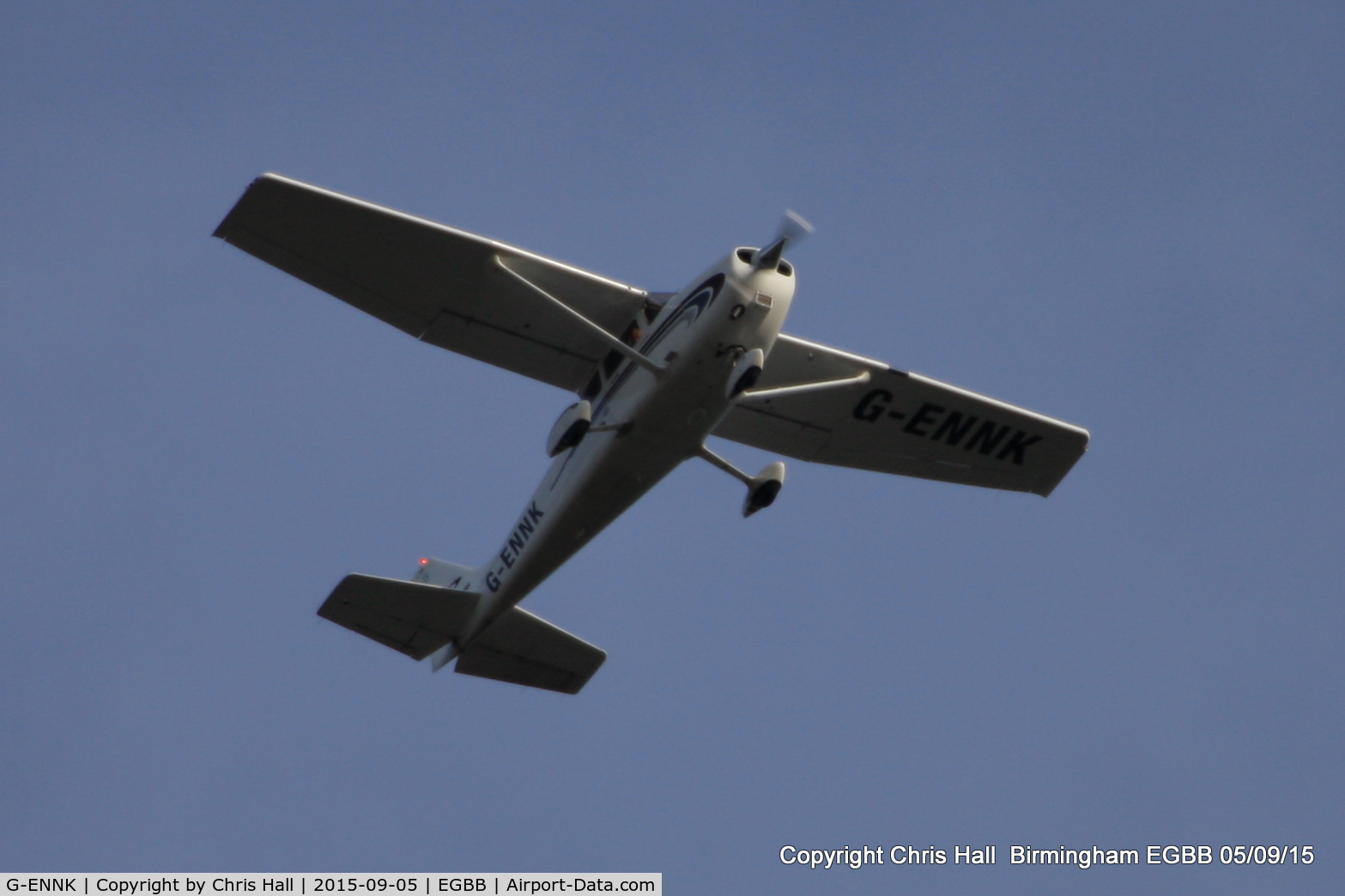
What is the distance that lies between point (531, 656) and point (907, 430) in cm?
547

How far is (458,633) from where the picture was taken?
778 inches

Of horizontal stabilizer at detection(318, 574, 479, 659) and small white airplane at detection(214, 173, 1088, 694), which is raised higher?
small white airplane at detection(214, 173, 1088, 694)

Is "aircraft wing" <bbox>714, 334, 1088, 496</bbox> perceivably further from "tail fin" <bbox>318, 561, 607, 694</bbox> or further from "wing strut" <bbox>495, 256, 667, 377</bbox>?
"tail fin" <bbox>318, 561, 607, 694</bbox>

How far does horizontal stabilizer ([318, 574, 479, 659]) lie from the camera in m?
19.0

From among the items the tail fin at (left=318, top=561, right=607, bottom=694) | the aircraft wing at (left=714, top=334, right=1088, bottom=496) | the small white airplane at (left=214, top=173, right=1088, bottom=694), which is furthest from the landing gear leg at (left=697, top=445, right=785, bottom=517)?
the tail fin at (left=318, top=561, right=607, bottom=694)

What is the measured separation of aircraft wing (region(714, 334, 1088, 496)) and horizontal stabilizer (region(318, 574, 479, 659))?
12.8 ft

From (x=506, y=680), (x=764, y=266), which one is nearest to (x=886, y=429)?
(x=764, y=266)

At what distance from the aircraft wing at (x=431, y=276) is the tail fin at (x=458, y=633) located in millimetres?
3065

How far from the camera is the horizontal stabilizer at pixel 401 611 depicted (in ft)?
62.3

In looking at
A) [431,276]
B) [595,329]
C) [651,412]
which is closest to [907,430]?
[651,412]

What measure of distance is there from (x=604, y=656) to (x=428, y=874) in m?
3.93

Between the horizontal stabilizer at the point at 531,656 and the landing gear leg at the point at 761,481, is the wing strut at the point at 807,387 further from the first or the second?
the horizontal stabilizer at the point at 531,656

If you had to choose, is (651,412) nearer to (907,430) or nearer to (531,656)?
(907,430)

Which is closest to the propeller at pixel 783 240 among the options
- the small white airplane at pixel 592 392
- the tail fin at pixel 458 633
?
the small white airplane at pixel 592 392
